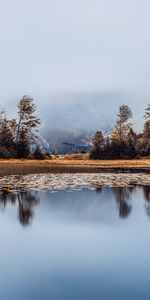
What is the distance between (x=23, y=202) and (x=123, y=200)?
4.65m

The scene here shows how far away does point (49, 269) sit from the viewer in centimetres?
741

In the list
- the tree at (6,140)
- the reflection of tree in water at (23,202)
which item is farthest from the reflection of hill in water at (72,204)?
the tree at (6,140)

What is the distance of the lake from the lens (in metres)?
6.50

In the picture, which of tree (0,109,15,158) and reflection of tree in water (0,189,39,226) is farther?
tree (0,109,15,158)

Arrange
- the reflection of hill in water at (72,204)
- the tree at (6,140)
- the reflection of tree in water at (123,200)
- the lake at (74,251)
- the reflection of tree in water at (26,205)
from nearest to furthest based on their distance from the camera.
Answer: the lake at (74,251), the reflection of tree in water at (26,205), the reflection of hill in water at (72,204), the reflection of tree in water at (123,200), the tree at (6,140)

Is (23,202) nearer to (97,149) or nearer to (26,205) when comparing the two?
(26,205)

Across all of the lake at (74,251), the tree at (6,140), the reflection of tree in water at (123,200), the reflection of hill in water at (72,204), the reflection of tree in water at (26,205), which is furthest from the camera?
the tree at (6,140)

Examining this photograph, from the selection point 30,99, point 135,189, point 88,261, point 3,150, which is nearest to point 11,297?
point 88,261

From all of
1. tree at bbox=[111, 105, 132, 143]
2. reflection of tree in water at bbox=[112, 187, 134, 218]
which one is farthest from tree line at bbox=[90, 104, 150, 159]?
reflection of tree in water at bbox=[112, 187, 134, 218]

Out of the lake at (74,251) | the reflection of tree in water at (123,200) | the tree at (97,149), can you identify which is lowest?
the lake at (74,251)

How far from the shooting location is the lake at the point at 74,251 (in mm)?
6500

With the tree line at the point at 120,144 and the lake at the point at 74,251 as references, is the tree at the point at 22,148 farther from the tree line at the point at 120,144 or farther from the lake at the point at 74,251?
the lake at the point at 74,251

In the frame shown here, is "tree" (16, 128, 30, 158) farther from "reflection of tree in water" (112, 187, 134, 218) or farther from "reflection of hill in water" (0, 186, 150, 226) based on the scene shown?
"reflection of hill in water" (0, 186, 150, 226)

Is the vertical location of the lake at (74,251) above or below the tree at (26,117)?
below
